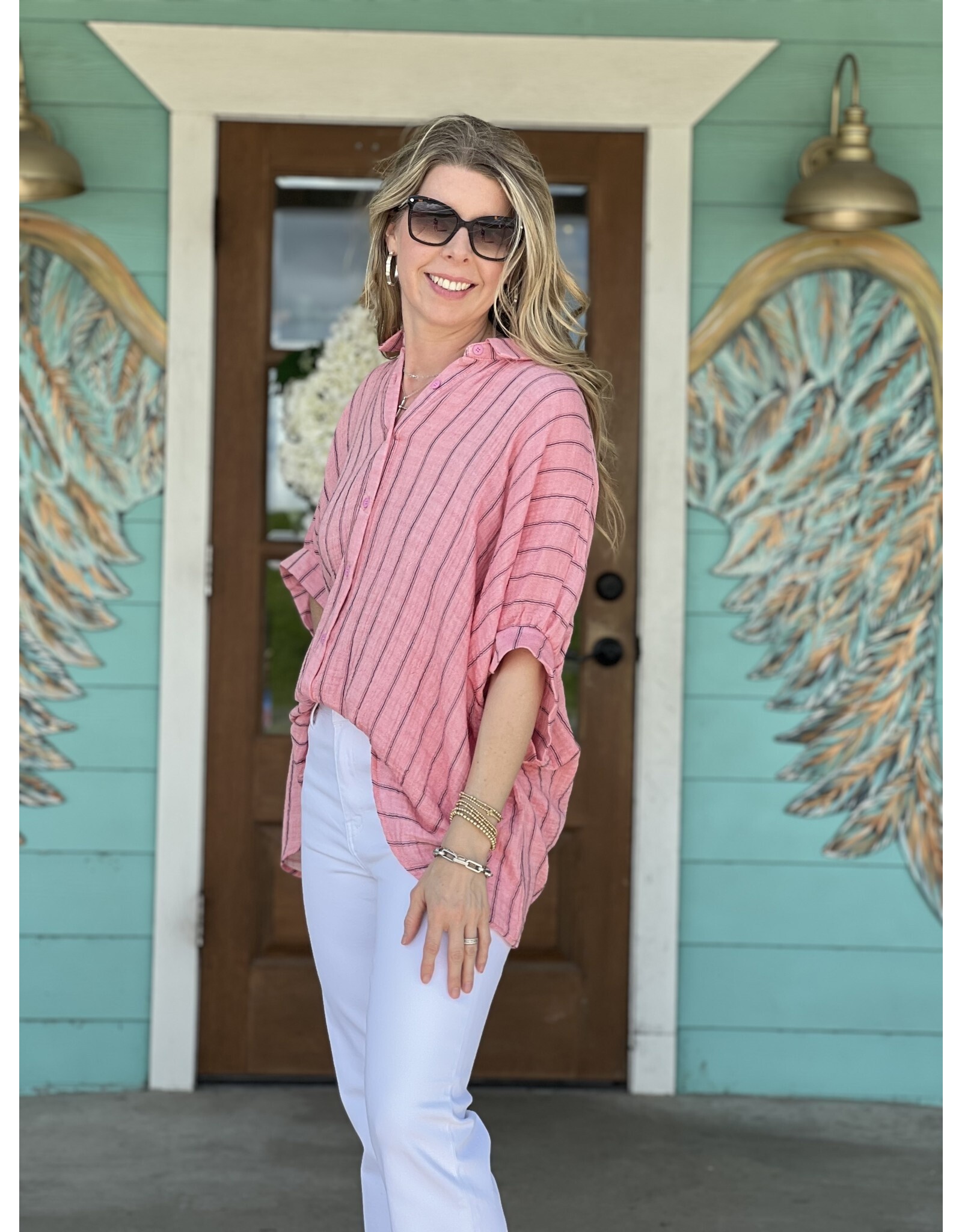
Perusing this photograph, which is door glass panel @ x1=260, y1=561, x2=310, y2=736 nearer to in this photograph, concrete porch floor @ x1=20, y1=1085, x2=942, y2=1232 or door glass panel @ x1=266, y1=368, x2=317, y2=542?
door glass panel @ x1=266, y1=368, x2=317, y2=542

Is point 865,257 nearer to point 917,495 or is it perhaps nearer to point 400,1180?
point 917,495

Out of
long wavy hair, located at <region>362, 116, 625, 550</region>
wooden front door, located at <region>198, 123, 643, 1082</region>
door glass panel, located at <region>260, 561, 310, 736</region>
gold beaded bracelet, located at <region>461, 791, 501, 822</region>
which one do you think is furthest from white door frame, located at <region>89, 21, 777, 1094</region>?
gold beaded bracelet, located at <region>461, 791, 501, 822</region>

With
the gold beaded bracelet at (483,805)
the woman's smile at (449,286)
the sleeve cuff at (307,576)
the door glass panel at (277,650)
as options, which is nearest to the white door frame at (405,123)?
the door glass panel at (277,650)

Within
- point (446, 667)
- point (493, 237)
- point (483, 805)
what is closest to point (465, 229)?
point (493, 237)

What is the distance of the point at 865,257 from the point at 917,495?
1.78ft

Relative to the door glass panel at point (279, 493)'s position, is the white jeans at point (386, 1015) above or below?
below

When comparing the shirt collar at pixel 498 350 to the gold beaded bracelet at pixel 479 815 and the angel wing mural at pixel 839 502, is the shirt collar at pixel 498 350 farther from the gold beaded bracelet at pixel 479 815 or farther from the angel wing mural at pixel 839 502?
the angel wing mural at pixel 839 502

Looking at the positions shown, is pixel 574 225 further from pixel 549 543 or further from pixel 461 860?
pixel 461 860

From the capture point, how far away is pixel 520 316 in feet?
5.83

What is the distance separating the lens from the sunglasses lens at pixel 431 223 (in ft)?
5.70

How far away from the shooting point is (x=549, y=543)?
1.67 m

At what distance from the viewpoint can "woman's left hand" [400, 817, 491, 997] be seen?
5.22 ft

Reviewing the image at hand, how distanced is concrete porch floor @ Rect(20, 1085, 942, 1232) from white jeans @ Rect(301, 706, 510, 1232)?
1018 millimetres

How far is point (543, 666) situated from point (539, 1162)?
1622 mm
